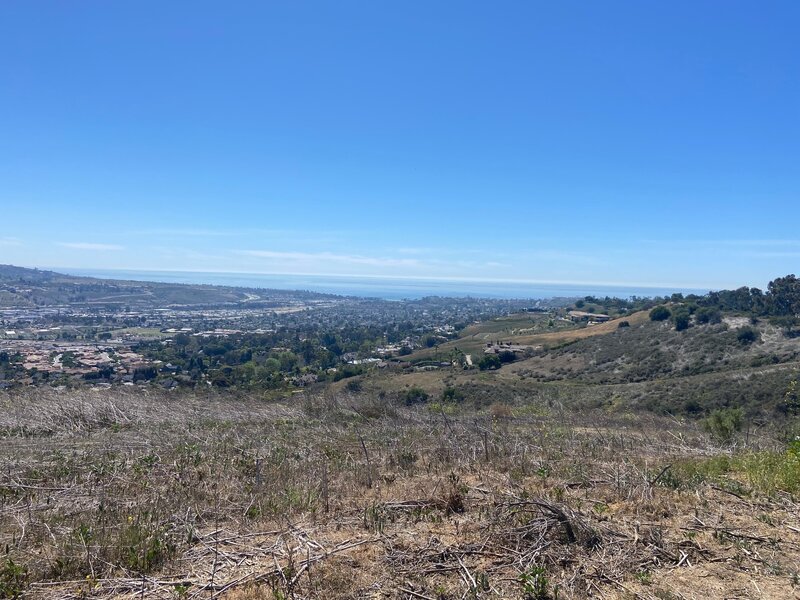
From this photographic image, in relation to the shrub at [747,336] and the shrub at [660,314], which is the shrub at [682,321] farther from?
the shrub at [747,336]

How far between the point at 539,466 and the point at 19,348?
177 ft

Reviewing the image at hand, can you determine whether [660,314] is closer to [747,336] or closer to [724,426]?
[747,336]

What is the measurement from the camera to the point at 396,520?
451 cm

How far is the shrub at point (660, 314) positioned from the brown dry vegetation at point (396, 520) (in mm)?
40094

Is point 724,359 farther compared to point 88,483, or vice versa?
point 724,359

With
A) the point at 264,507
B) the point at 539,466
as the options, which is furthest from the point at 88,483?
the point at 539,466

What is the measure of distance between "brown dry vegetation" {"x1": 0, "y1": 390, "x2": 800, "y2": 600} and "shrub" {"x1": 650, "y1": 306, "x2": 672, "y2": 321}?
40.1m

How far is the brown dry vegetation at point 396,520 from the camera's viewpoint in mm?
3391

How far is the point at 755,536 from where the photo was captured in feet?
13.4

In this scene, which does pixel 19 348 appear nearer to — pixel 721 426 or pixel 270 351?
pixel 270 351

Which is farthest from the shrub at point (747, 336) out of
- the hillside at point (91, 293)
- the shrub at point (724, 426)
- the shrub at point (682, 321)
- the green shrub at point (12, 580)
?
the hillside at point (91, 293)

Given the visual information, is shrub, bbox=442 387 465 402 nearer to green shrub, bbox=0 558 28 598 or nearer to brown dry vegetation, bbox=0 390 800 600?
brown dry vegetation, bbox=0 390 800 600

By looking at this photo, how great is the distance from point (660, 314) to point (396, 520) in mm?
46786

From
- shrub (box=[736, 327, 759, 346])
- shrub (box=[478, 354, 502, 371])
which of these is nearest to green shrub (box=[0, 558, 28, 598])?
shrub (box=[478, 354, 502, 371])
